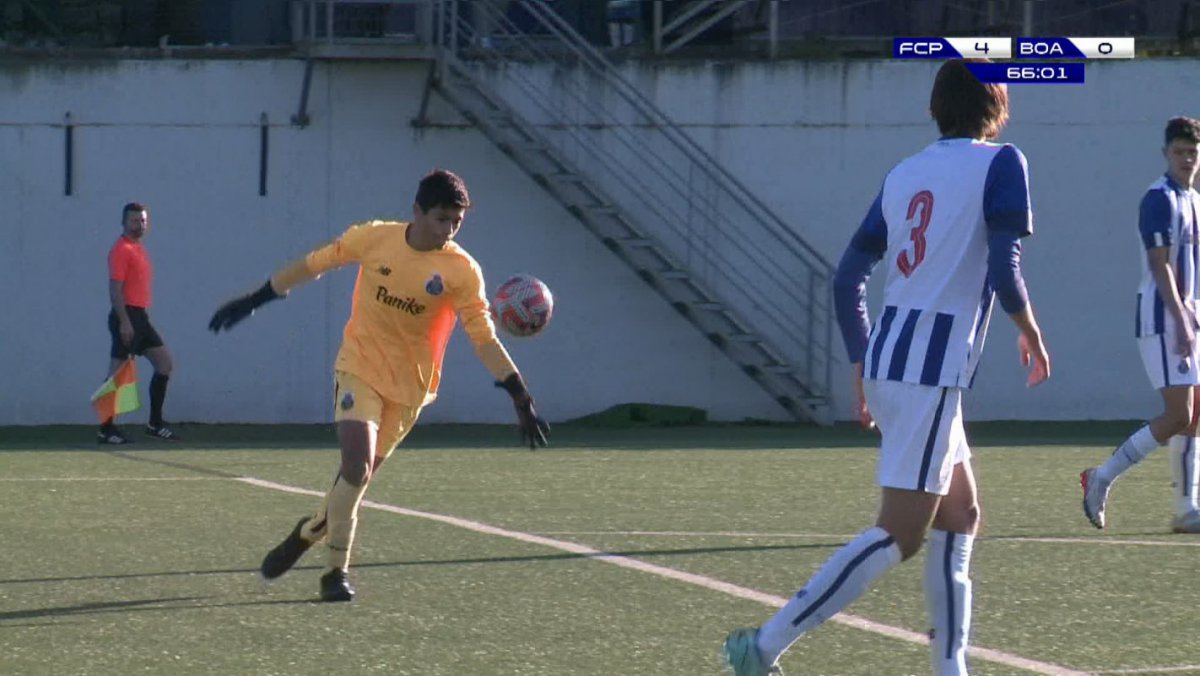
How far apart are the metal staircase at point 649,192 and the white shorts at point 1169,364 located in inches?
412

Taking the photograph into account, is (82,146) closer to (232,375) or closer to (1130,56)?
(232,375)

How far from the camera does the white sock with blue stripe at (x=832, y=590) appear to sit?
547 cm

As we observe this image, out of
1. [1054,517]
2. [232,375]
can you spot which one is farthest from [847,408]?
[1054,517]

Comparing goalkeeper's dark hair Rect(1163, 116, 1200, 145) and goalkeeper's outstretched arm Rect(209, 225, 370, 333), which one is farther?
goalkeeper's dark hair Rect(1163, 116, 1200, 145)

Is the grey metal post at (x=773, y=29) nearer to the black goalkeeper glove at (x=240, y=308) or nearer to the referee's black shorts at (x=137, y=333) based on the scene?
the referee's black shorts at (x=137, y=333)

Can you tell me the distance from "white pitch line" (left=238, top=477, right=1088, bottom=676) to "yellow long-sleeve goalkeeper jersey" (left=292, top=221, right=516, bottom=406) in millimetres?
1342

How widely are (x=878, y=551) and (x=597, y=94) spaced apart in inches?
614

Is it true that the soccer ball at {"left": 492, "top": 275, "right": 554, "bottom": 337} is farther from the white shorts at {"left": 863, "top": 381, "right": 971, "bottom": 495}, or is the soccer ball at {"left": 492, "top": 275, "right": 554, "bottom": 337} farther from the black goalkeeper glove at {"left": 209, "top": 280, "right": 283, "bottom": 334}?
the white shorts at {"left": 863, "top": 381, "right": 971, "bottom": 495}

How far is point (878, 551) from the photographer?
5484 mm

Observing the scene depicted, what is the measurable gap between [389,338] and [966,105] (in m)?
3.35

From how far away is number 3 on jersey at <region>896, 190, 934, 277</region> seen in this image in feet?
18.0

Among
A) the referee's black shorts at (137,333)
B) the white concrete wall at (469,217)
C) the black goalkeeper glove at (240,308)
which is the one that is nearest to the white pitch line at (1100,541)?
the black goalkeeper glove at (240,308)

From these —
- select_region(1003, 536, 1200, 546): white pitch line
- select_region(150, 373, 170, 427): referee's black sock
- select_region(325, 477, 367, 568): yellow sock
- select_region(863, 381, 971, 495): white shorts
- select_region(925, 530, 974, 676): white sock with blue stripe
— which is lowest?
select_region(150, 373, 170, 427): referee's black sock

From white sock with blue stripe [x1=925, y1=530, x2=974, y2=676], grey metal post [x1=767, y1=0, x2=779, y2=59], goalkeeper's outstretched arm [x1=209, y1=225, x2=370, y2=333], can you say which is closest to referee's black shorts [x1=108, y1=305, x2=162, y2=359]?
grey metal post [x1=767, y1=0, x2=779, y2=59]
